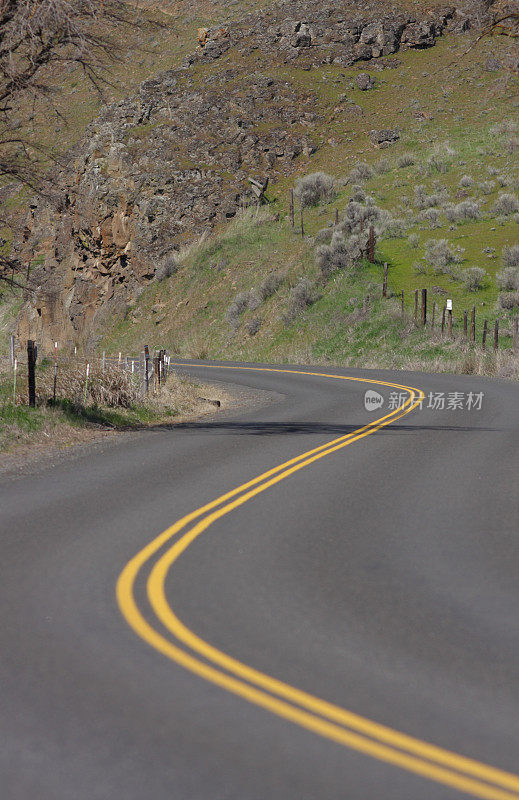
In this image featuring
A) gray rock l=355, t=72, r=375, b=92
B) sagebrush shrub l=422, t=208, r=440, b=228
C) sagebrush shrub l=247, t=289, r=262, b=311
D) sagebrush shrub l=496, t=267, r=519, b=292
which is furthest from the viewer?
gray rock l=355, t=72, r=375, b=92

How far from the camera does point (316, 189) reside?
6325cm

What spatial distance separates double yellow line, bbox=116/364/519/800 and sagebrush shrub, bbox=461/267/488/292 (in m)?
38.2

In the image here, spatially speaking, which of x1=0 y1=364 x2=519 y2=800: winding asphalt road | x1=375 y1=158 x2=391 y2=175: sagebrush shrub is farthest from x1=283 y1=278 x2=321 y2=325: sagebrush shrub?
x1=0 y1=364 x2=519 y2=800: winding asphalt road

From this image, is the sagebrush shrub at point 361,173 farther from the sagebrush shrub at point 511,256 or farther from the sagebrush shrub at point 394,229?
the sagebrush shrub at point 511,256

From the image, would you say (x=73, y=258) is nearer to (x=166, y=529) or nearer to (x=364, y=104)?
(x=364, y=104)

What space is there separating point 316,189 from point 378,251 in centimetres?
1285

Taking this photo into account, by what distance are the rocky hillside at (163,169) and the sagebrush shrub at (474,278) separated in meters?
24.5

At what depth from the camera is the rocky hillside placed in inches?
2554

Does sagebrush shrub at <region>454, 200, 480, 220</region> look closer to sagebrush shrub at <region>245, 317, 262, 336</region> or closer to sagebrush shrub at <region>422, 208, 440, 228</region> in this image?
sagebrush shrub at <region>422, 208, 440, 228</region>

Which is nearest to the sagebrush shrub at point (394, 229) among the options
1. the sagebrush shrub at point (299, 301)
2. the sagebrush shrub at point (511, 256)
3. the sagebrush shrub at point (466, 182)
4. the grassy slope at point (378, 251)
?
the grassy slope at point (378, 251)

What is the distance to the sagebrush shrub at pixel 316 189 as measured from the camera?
63.0 meters

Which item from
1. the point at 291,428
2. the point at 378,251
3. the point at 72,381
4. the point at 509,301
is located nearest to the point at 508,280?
the point at 509,301

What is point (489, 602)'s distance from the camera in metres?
6.44

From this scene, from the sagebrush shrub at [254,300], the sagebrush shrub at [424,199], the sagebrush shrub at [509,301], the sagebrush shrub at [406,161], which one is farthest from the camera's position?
the sagebrush shrub at [406,161]
